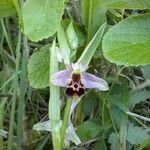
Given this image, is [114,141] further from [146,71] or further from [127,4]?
[127,4]

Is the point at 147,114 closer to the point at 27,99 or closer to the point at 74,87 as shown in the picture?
the point at 27,99

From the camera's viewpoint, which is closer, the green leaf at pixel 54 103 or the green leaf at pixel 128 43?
the green leaf at pixel 128 43

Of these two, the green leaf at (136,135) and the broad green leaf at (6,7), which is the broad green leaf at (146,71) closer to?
the green leaf at (136,135)

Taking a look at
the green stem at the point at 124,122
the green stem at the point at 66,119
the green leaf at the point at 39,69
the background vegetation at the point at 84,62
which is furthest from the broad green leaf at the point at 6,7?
the green stem at the point at 124,122

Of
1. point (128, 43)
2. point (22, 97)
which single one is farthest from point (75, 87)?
point (22, 97)

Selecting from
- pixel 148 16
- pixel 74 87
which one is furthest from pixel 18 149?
pixel 148 16
